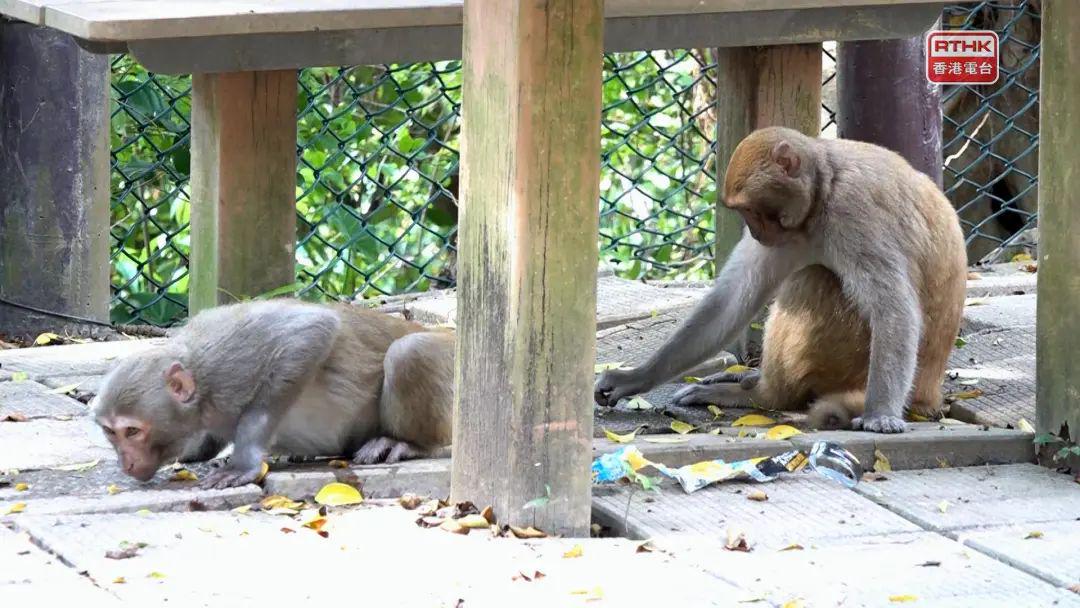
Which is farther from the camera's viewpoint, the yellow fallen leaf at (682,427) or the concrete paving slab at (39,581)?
the yellow fallen leaf at (682,427)

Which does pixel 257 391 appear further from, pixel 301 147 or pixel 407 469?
pixel 301 147

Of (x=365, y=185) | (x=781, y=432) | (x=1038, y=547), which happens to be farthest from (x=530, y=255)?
(x=365, y=185)

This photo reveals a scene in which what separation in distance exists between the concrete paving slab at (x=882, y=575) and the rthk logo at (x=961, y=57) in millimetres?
2939

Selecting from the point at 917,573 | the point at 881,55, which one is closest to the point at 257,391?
the point at 917,573

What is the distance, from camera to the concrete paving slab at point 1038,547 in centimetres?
419

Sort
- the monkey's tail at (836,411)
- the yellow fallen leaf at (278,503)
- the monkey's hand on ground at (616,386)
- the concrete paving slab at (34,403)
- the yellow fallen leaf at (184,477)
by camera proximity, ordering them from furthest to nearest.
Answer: the monkey's hand on ground at (616,386) → the monkey's tail at (836,411) → the concrete paving slab at (34,403) → the yellow fallen leaf at (184,477) → the yellow fallen leaf at (278,503)

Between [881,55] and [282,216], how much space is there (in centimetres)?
248

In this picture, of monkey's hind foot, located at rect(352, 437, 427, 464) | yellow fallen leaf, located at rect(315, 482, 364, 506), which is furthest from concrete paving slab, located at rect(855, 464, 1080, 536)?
yellow fallen leaf, located at rect(315, 482, 364, 506)

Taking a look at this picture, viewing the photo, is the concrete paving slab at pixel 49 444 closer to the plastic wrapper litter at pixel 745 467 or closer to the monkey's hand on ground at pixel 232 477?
the monkey's hand on ground at pixel 232 477

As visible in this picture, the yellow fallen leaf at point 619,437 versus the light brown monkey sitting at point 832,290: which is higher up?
the light brown monkey sitting at point 832,290

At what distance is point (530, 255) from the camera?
424 centimetres

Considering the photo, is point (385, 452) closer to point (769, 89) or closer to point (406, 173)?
point (769, 89)

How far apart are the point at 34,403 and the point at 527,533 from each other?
7.20ft

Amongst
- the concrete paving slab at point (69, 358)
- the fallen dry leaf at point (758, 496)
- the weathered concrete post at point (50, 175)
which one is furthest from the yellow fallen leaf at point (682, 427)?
the weathered concrete post at point (50, 175)
